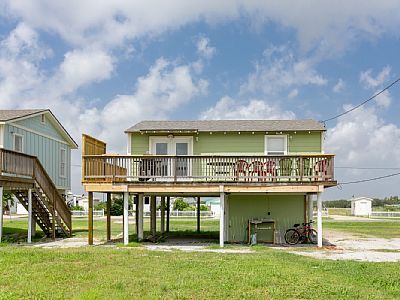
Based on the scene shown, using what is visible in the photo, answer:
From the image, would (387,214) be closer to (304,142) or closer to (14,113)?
(304,142)

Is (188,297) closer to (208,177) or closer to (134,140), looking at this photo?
(208,177)

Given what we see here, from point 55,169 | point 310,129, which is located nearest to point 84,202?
point 55,169

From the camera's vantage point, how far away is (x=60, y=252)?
1422cm

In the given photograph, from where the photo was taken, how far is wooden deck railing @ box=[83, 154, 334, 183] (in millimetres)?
17078

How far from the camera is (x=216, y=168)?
59.0ft

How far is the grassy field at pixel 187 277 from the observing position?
880cm

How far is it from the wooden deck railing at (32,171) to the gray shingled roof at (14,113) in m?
2.66

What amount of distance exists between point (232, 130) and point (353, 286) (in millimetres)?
10953

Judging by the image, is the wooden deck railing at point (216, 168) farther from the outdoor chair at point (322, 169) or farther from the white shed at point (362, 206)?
the white shed at point (362, 206)

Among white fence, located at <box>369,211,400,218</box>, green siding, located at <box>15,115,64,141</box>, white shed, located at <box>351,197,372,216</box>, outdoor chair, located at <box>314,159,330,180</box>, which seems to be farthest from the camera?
white shed, located at <box>351,197,372,216</box>

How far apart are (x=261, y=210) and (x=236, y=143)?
278 centimetres

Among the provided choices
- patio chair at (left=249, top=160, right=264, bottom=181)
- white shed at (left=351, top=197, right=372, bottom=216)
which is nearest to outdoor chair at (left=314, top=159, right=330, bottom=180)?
patio chair at (left=249, top=160, right=264, bottom=181)

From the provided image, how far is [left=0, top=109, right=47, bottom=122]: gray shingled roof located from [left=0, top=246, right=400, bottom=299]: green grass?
30.4ft

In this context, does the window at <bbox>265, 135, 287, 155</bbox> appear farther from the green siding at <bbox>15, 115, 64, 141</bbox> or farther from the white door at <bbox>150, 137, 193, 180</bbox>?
the green siding at <bbox>15, 115, 64, 141</bbox>
